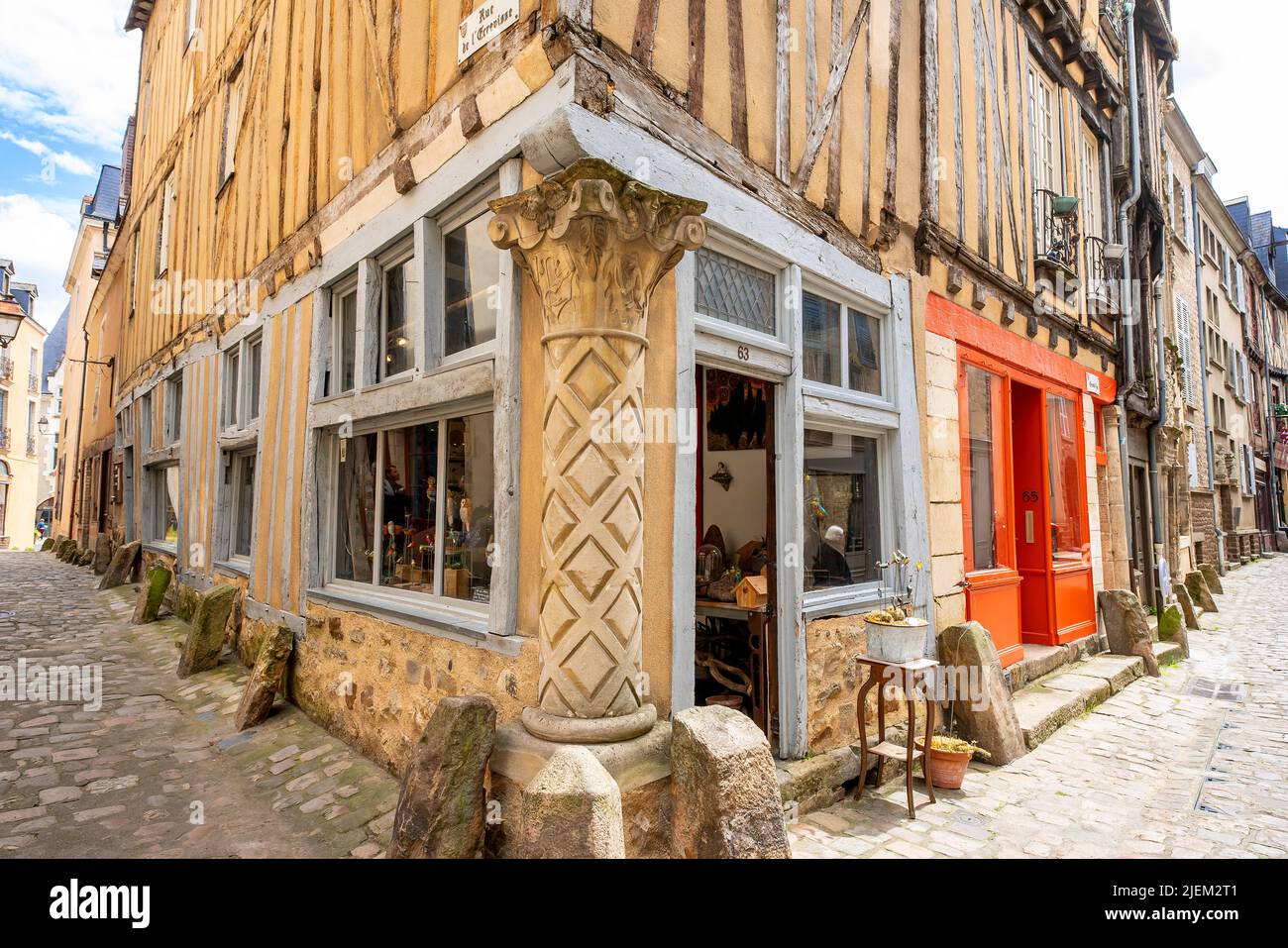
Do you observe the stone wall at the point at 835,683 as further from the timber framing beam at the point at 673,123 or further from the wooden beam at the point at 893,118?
the wooden beam at the point at 893,118

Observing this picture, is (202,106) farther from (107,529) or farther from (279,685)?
(107,529)

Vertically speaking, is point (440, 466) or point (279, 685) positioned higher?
point (440, 466)

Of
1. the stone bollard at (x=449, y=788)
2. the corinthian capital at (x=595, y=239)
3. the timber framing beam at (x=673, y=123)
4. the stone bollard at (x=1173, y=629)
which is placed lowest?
the stone bollard at (x=1173, y=629)

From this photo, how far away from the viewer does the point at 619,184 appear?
230 cm

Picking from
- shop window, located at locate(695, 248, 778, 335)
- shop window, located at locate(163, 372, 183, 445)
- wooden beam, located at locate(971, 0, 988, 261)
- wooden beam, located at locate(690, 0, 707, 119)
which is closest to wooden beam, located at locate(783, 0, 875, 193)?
shop window, located at locate(695, 248, 778, 335)

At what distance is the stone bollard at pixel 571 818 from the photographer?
1.96 metres

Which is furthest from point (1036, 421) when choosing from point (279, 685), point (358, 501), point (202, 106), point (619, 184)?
point (202, 106)

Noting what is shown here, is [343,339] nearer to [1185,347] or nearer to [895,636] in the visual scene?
[895,636]

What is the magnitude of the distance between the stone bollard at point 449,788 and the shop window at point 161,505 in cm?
806

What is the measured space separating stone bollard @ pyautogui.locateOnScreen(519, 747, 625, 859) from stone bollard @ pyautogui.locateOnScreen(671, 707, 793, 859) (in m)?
0.34

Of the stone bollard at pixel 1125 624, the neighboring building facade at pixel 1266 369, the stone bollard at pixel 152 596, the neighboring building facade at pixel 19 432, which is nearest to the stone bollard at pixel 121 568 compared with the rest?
the stone bollard at pixel 152 596

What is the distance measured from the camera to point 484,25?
9.61ft

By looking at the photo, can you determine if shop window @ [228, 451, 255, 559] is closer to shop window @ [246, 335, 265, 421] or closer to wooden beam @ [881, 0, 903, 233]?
shop window @ [246, 335, 265, 421]

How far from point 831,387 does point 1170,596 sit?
8295 millimetres
